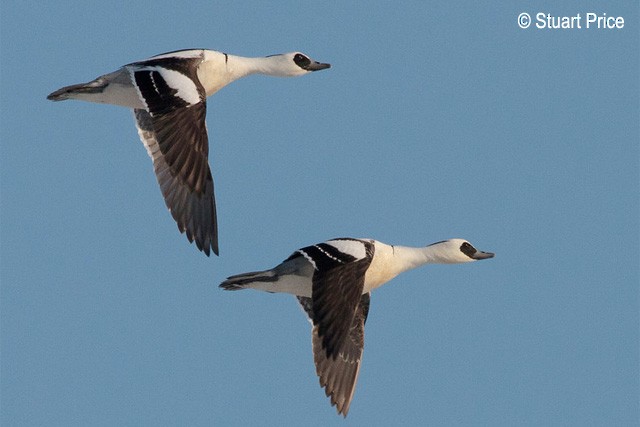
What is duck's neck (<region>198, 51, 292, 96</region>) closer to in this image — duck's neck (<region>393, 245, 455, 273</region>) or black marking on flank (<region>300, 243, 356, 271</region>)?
black marking on flank (<region>300, 243, 356, 271</region>)

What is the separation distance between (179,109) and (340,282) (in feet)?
9.09

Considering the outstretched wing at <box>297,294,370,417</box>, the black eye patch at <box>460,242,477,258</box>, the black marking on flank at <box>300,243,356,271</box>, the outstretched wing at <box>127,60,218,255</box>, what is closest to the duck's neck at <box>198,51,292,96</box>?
the outstretched wing at <box>127,60,218,255</box>

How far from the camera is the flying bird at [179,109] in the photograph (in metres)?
21.0

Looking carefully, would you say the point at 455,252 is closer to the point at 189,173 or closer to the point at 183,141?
the point at 189,173

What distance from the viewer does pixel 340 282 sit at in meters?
20.6

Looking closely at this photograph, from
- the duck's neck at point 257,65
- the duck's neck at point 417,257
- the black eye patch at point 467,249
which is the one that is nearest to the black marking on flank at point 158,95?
the duck's neck at point 257,65

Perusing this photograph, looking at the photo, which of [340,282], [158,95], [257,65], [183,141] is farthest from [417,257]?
[158,95]

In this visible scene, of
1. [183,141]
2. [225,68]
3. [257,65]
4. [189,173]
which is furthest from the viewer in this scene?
[257,65]

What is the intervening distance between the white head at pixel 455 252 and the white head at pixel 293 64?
2.94m

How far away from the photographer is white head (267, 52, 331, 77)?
2383 centimetres

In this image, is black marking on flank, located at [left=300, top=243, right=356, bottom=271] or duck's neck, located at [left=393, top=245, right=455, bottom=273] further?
duck's neck, located at [left=393, top=245, right=455, bottom=273]

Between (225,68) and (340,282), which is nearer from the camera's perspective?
(340,282)

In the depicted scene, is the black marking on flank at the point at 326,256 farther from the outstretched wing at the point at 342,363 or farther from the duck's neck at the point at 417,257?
the duck's neck at the point at 417,257

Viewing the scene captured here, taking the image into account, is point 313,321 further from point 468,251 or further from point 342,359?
point 468,251
